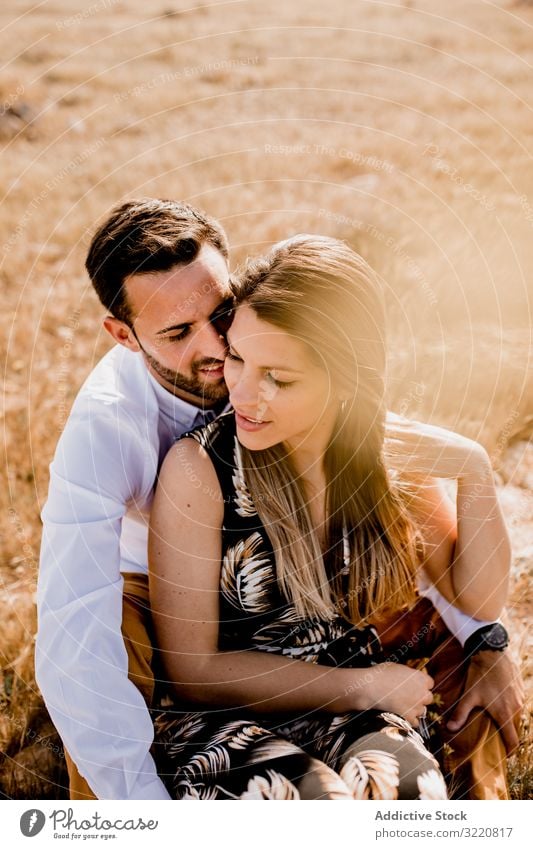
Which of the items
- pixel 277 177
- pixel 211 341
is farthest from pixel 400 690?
pixel 277 177

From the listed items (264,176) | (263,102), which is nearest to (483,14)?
(263,102)

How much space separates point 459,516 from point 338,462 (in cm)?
46

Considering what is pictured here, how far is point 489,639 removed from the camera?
271cm

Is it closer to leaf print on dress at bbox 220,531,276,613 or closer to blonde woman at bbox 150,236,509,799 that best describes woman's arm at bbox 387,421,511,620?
blonde woman at bbox 150,236,509,799

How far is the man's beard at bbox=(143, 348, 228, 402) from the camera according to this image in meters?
2.53

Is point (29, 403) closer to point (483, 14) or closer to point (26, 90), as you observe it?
point (26, 90)

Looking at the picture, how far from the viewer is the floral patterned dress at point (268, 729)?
6.81 feet

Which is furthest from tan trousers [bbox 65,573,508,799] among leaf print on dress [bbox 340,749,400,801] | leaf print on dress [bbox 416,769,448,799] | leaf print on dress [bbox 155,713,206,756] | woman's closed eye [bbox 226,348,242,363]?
woman's closed eye [bbox 226,348,242,363]

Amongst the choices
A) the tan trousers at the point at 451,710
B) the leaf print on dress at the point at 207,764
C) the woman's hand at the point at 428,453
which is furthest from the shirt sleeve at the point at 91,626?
the tan trousers at the point at 451,710

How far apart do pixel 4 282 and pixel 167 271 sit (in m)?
4.00

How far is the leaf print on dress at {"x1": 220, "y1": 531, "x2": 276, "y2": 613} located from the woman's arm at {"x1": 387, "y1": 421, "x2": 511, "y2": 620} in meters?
0.49

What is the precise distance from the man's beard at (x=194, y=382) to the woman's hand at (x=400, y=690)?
0.97 meters
